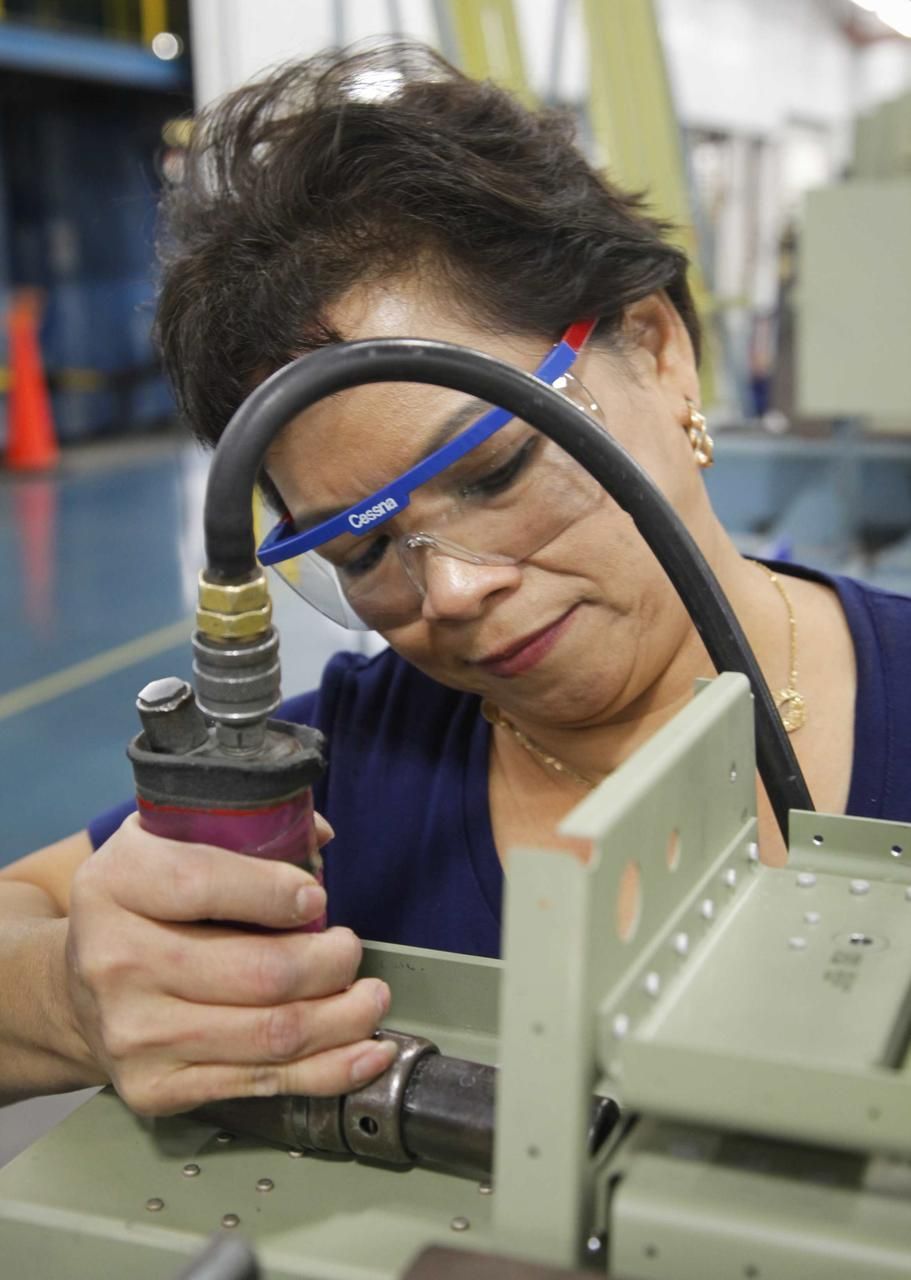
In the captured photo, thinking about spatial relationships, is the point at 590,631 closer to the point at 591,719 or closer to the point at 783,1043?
the point at 591,719

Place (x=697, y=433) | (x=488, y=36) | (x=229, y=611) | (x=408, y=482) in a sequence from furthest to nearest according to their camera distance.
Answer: (x=488, y=36) → (x=697, y=433) → (x=408, y=482) → (x=229, y=611)

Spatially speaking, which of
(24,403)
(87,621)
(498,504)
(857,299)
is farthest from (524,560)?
(24,403)

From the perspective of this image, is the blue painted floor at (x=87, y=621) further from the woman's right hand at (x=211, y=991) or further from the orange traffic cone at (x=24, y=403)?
the woman's right hand at (x=211, y=991)

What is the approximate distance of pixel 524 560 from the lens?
921 mm

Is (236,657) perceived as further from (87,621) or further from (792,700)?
(87,621)

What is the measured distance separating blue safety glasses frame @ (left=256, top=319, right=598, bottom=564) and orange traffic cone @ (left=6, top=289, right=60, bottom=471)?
21.5ft

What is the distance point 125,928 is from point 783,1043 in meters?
0.34

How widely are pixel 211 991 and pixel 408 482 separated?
365 millimetres

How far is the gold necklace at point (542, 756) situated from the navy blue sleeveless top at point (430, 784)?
0.08ft

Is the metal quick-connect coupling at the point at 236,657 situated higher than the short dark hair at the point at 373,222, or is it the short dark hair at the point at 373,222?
the short dark hair at the point at 373,222

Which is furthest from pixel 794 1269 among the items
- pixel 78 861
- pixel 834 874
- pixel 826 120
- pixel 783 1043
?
pixel 826 120

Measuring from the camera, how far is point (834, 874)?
68cm

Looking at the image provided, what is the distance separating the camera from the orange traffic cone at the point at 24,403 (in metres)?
7.11

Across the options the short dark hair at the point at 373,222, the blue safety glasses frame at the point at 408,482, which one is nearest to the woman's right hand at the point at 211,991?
the blue safety glasses frame at the point at 408,482
